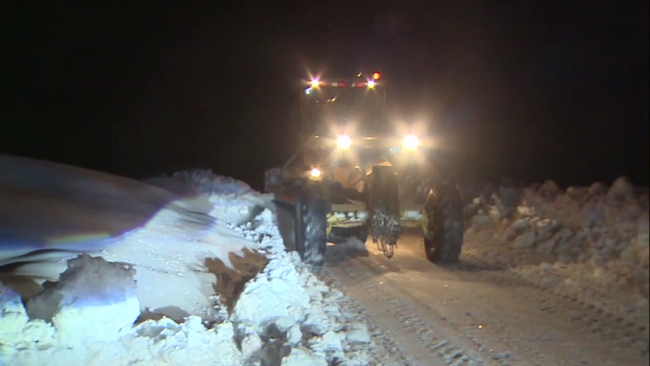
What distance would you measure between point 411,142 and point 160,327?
727 centimetres

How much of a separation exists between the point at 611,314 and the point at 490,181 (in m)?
10.6

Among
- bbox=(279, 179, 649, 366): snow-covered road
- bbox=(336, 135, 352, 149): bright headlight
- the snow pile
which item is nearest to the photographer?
bbox=(279, 179, 649, 366): snow-covered road

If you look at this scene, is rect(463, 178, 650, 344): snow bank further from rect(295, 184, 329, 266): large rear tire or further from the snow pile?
the snow pile

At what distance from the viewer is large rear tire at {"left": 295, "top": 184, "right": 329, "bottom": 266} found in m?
9.46

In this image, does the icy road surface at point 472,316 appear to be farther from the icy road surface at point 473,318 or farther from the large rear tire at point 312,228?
the large rear tire at point 312,228

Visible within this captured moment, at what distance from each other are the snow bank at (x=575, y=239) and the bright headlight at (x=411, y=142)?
2.16 meters

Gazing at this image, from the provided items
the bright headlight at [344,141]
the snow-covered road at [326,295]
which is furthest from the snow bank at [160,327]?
the bright headlight at [344,141]

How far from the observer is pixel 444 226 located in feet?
31.4

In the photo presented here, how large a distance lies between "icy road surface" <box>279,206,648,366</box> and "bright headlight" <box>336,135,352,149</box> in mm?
2707

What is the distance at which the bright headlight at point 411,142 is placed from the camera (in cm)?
1123

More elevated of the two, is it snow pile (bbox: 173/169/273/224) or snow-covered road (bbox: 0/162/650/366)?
snow pile (bbox: 173/169/273/224)

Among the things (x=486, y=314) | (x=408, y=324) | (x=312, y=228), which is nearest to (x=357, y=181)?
(x=312, y=228)

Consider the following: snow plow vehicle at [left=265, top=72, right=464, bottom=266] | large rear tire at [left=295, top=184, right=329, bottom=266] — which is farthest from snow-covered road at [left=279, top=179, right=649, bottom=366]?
snow plow vehicle at [left=265, top=72, right=464, bottom=266]

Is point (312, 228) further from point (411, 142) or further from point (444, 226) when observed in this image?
point (411, 142)
